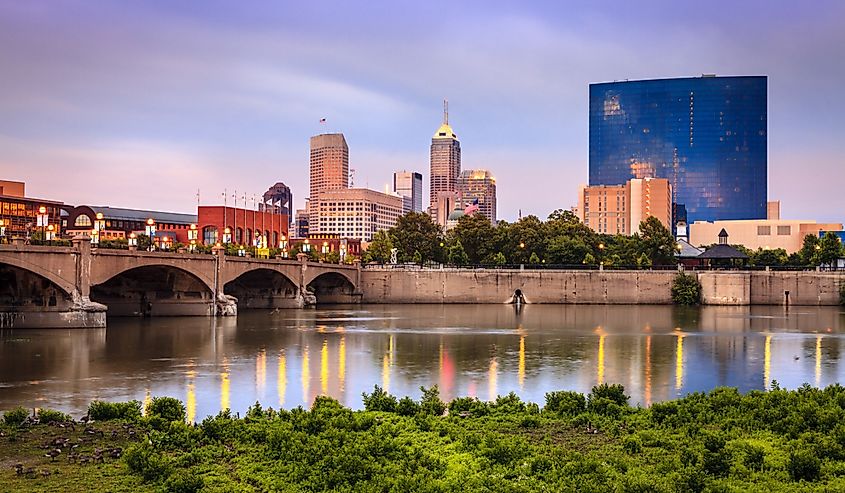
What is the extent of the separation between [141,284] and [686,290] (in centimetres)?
7767

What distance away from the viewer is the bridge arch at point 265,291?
372 feet

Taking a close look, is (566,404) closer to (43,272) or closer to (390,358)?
(390,358)

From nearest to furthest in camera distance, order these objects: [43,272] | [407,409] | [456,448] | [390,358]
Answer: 1. [456,448]
2. [407,409]
3. [390,358]
4. [43,272]

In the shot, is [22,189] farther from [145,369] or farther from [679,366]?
[679,366]

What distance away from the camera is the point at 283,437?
23.1 m

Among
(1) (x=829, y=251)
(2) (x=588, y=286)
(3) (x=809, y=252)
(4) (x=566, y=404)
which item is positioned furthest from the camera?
(3) (x=809, y=252)

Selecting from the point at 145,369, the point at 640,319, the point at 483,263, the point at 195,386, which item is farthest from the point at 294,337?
the point at 483,263

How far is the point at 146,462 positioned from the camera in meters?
20.4

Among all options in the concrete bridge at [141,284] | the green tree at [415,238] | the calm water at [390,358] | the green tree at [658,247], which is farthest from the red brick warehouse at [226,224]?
the calm water at [390,358]

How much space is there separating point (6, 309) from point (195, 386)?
36.4 meters

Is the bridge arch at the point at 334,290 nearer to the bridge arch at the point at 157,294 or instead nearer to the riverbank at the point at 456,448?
the bridge arch at the point at 157,294

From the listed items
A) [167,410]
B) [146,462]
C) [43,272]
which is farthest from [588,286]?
[146,462]

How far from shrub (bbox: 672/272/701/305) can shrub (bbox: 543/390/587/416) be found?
10420 centimetres

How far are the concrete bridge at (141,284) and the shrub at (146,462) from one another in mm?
49640
